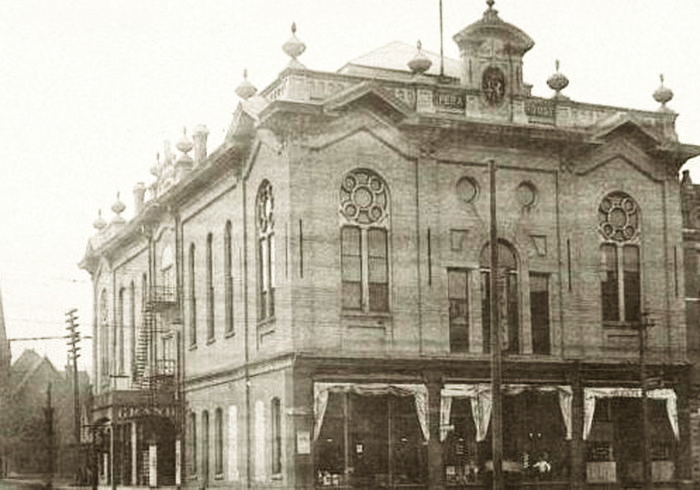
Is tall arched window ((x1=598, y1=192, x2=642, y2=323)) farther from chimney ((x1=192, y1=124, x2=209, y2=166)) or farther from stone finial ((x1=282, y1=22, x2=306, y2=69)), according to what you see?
chimney ((x1=192, y1=124, x2=209, y2=166))

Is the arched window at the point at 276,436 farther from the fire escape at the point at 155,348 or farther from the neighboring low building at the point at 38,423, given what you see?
the neighboring low building at the point at 38,423

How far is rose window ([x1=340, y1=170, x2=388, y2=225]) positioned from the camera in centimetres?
3391

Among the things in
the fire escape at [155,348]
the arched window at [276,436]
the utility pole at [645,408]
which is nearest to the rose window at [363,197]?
the arched window at [276,436]

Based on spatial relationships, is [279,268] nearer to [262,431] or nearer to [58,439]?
[262,431]

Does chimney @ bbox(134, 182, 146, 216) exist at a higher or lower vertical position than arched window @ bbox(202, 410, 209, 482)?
higher

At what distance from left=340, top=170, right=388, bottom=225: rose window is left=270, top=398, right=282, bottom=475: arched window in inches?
225

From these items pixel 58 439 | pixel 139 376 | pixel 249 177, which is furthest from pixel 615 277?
pixel 58 439

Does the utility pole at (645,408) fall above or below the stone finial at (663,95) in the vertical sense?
below

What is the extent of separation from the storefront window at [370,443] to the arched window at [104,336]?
28.0 meters

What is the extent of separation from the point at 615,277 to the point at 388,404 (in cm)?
896

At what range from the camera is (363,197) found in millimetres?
34125

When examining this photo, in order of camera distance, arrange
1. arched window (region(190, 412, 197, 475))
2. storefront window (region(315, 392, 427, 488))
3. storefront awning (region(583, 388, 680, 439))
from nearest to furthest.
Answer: storefront window (region(315, 392, 427, 488)) → storefront awning (region(583, 388, 680, 439)) → arched window (region(190, 412, 197, 475))

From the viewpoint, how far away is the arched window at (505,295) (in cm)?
3569

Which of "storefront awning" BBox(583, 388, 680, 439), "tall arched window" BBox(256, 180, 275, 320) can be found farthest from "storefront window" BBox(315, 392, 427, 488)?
"storefront awning" BBox(583, 388, 680, 439)
